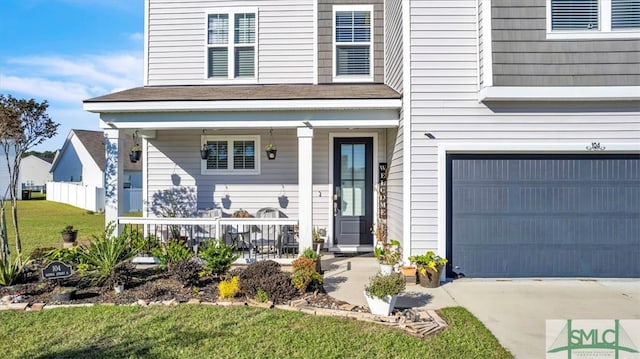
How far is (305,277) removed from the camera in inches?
200

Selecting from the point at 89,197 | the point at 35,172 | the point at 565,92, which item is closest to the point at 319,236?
the point at 565,92

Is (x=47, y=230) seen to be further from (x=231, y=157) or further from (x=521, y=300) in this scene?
(x=521, y=300)

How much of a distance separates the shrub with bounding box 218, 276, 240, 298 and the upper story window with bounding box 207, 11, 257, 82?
5.10m

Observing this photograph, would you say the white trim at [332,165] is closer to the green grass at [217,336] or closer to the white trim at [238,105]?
the white trim at [238,105]

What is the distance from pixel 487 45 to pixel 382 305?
406 cm

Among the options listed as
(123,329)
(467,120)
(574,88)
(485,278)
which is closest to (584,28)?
(574,88)

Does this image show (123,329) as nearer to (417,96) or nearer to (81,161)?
(417,96)

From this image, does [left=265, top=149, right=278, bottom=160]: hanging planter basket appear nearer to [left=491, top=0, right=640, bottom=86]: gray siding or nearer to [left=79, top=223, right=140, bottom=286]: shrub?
[left=79, top=223, right=140, bottom=286]: shrub

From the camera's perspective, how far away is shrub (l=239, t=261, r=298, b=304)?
4863 millimetres

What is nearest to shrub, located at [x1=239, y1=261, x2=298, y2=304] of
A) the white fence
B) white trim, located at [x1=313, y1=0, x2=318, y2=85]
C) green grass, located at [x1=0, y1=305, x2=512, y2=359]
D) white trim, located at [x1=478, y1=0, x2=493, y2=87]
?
green grass, located at [x1=0, y1=305, x2=512, y2=359]

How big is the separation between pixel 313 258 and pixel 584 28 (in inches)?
207

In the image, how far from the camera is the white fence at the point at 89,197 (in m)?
18.9

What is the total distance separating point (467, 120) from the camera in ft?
20.3

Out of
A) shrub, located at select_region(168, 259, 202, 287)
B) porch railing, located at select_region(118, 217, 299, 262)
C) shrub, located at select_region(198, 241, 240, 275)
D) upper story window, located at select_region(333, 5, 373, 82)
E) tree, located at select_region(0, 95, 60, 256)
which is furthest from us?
upper story window, located at select_region(333, 5, 373, 82)
